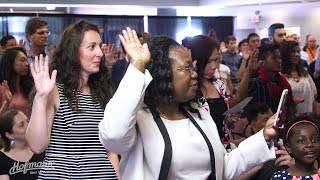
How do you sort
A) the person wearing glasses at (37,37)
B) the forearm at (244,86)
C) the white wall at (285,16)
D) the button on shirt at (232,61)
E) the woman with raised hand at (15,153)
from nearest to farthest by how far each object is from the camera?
the woman with raised hand at (15,153)
the forearm at (244,86)
the person wearing glasses at (37,37)
the button on shirt at (232,61)
the white wall at (285,16)

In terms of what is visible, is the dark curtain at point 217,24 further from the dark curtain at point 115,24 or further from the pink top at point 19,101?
the pink top at point 19,101

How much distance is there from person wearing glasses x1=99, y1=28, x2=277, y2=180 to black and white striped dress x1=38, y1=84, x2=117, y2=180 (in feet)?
1.76

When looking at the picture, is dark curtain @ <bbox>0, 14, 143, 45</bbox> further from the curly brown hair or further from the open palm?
the open palm

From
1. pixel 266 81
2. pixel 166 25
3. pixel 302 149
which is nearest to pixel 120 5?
pixel 166 25

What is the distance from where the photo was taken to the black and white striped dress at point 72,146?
225 cm

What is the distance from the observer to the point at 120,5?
39.6 ft

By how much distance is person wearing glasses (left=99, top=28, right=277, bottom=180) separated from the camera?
155 cm

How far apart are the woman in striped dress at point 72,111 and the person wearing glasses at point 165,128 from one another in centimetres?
54

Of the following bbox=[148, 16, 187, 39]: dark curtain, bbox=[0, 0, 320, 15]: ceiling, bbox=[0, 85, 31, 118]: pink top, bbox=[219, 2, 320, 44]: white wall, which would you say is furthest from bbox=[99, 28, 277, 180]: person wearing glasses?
bbox=[219, 2, 320, 44]: white wall

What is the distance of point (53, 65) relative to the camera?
2.42 metres

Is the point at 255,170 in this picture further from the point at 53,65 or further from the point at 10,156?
the point at 10,156

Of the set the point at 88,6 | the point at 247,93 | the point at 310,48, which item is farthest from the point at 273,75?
the point at 88,6

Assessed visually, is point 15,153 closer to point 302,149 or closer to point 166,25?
point 302,149

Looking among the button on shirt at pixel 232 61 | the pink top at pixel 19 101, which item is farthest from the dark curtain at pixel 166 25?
the pink top at pixel 19 101
